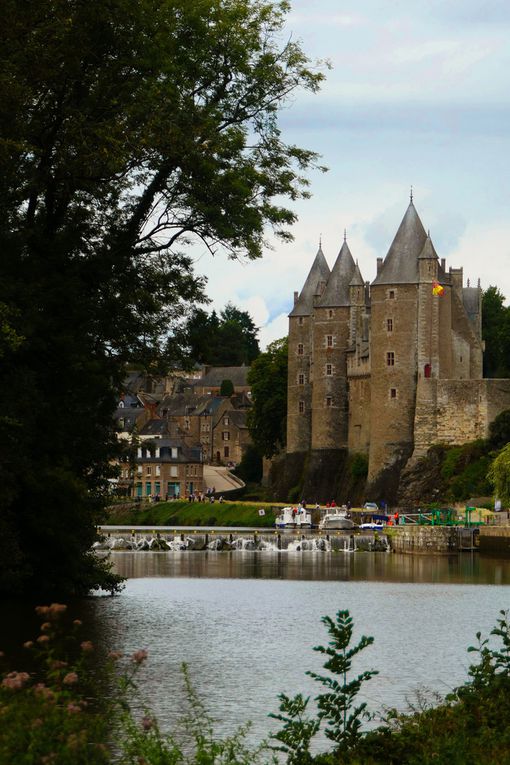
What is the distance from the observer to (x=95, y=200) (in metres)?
26.7

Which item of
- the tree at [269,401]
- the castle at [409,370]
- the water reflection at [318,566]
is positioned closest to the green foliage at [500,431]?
the castle at [409,370]

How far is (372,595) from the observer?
3328 cm

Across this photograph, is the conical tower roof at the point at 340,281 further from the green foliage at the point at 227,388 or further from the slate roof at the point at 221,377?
the slate roof at the point at 221,377

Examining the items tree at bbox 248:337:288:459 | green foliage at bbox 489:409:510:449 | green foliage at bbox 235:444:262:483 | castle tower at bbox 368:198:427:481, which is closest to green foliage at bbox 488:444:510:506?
green foliage at bbox 489:409:510:449

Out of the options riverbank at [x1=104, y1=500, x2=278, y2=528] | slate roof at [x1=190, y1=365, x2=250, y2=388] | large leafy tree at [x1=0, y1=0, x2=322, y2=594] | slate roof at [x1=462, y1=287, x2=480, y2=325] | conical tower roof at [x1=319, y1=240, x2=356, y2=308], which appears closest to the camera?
large leafy tree at [x1=0, y1=0, x2=322, y2=594]

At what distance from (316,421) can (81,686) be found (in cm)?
7318

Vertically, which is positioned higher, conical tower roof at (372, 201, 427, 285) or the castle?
conical tower roof at (372, 201, 427, 285)

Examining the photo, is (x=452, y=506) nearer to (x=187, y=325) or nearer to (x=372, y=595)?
(x=372, y=595)

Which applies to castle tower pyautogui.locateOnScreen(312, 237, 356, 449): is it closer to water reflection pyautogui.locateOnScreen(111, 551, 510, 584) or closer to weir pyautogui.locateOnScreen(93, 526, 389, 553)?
weir pyautogui.locateOnScreen(93, 526, 389, 553)

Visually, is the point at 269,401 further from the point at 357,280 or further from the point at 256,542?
the point at 256,542

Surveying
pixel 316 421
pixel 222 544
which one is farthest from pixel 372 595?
pixel 316 421

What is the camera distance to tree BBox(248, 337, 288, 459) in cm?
9856

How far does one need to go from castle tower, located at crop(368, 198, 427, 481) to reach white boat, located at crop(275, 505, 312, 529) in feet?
18.7

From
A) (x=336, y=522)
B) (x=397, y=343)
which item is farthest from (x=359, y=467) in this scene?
(x=336, y=522)
